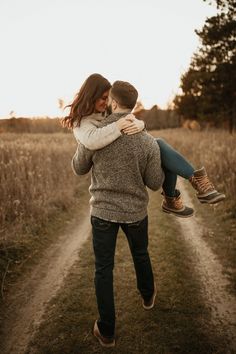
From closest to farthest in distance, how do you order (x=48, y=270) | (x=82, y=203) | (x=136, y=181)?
(x=136, y=181)
(x=48, y=270)
(x=82, y=203)

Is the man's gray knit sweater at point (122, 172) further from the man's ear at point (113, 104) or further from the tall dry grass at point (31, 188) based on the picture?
the tall dry grass at point (31, 188)

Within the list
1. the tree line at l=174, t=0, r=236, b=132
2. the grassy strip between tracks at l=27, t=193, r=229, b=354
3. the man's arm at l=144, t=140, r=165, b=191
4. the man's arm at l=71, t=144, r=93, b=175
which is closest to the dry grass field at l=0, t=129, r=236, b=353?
the grassy strip between tracks at l=27, t=193, r=229, b=354

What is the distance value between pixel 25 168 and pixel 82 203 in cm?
176

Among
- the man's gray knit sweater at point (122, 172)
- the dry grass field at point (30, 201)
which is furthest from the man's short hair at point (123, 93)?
the dry grass field at point (30, 201)

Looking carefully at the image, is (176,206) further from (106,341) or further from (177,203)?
(106,341)

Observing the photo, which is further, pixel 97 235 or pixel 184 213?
pixel 184 213

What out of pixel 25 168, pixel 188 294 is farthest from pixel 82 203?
pixel 188 294

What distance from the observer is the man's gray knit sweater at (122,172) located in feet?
8.79

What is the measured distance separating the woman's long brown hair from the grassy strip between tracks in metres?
2.08

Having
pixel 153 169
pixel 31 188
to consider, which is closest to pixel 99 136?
pixel 153 169

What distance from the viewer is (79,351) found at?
3.03 m

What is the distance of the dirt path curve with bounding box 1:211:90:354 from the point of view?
333cm

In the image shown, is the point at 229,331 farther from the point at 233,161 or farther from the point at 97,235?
the point at 233,161

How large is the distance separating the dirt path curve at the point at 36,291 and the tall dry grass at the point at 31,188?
0.88 metres
